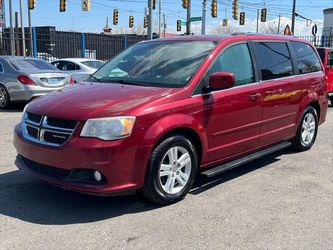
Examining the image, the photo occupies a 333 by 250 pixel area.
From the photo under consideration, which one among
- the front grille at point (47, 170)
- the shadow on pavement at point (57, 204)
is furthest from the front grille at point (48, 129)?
the shadow on pavement at point (57, 204)

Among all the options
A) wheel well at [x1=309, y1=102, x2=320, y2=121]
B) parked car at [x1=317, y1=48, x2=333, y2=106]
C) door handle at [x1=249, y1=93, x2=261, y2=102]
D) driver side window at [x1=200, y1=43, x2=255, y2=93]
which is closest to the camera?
driver side window at [x1=200, y1=43, x2=255, y2=93]

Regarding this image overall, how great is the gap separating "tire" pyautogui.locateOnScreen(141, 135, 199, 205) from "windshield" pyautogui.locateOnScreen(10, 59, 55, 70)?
8313 mm

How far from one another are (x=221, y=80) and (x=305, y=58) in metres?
2.83

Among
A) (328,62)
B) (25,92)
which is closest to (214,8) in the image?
(328,62)

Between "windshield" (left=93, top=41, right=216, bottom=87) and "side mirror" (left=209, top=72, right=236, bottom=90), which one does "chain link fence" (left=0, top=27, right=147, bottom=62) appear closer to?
"windshield" (left=93, top=41, right=216, bottom=87)

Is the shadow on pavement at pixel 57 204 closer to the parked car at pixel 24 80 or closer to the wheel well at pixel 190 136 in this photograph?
the wheel well at pixel 190 136

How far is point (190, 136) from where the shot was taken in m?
4.86

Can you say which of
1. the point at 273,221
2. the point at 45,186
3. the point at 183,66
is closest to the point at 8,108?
the point at 45,186

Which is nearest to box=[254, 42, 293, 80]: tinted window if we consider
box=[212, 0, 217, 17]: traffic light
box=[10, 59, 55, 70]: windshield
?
box=[10, 59, 55, 70]: windshield

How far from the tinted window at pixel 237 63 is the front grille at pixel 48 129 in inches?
71.6

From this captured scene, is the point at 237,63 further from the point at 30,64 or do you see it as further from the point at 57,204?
the point at 30,64

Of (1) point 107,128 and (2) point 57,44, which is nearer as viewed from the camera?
(1) point 107,128

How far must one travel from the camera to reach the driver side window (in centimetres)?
523

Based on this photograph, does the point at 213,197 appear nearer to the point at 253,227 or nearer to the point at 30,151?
the point at 253,227
